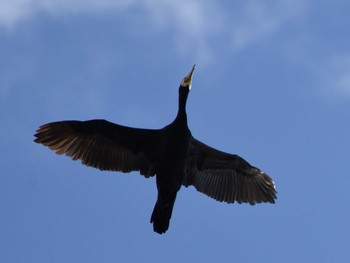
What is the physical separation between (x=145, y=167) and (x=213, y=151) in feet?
4.89

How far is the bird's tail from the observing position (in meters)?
15.3

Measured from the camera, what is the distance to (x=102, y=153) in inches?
656

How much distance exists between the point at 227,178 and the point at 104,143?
2640mm

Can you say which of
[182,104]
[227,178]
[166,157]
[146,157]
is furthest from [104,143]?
[227,178]

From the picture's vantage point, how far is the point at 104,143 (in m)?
16.7

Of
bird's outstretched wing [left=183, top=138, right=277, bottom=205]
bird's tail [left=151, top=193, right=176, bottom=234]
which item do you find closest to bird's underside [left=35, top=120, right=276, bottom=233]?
bird's outstretched wing [left=183, top=138, right=277, bottom=205]

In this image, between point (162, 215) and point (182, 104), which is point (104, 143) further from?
point (162, 215)

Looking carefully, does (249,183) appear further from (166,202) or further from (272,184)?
(166,202)

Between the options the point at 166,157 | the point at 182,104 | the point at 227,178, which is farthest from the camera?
the point at 227,178

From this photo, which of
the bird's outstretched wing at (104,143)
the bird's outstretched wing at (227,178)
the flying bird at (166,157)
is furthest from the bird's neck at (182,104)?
the bird's outstretched wing at (227,178)

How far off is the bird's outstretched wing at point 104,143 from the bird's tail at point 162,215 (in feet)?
3.41

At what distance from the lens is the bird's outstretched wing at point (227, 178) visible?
16.9 meters

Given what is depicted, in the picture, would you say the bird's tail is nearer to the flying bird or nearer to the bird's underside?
the flying bird

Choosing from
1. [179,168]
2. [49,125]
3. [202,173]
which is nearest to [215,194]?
[202,173]
